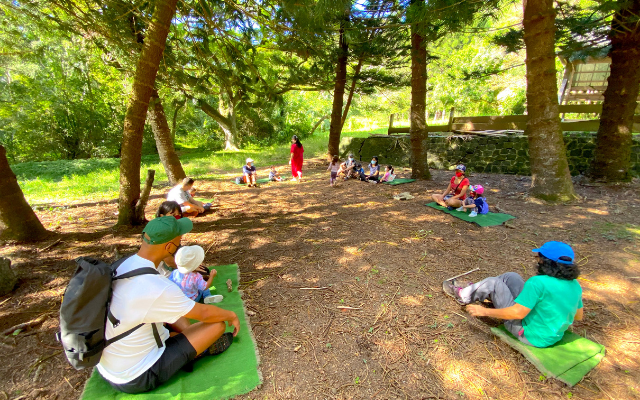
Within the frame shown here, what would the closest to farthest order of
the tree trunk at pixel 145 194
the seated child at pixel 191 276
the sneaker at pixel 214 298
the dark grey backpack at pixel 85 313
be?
the dark grey backpack at pixel 85 313, the seated child at pixel 191 276, the sneaker at pixel 214 298, the tree trunk at pixel 145 194

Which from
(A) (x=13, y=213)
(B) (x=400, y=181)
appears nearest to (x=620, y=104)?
(B) (x=400, y=181)

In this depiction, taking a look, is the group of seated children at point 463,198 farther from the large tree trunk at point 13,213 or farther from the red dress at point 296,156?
the large tree trunk at point 13,213

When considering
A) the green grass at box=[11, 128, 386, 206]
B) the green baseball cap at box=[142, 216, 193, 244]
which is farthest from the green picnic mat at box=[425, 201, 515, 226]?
the green grass at box=[11, 128, 386, 206]

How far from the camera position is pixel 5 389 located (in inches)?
77.3

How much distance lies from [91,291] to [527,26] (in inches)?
299

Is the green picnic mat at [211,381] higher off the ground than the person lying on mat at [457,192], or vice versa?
the person lying on mat at [457,192]

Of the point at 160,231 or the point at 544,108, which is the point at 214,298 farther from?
the point at 544,108

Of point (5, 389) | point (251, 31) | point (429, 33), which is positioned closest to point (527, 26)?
point (429, 33)

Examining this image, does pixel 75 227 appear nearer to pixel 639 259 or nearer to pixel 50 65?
pixel 639 259

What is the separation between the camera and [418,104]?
7.46 metres

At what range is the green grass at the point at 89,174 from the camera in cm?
791

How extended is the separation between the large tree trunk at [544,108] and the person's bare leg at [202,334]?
6.46 m

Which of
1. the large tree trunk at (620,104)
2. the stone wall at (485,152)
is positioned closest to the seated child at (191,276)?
the stone wall at (485,152)

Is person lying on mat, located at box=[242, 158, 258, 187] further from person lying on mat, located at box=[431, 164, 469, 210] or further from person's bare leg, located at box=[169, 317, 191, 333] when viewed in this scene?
person's bare leg, located at box=[169, 317, 191, 333]
